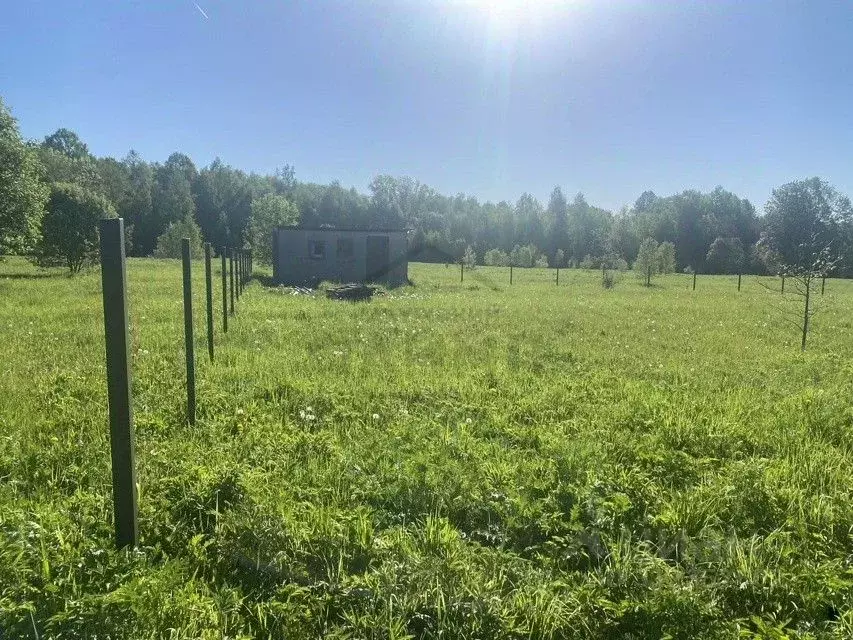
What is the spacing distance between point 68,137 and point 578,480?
270ft

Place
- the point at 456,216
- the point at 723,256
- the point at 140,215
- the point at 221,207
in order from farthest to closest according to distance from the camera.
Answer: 1. the point at 456,216
2. the point at 221,207
3. the point at 723,256
4. the point at 140,215

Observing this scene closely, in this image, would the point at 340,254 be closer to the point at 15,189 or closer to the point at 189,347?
the point at 15,189

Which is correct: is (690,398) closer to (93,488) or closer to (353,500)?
(353,500)

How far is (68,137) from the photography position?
66.9 metres

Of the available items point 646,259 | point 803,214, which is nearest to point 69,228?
point 646,259

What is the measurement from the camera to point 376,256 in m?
26.6

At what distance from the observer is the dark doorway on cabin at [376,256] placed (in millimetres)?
26516

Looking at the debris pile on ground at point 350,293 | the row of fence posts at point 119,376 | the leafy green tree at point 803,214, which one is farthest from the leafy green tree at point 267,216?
the leafy green tree at point 803,214

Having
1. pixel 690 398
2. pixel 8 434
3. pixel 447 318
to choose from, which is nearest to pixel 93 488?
pixel 8 434

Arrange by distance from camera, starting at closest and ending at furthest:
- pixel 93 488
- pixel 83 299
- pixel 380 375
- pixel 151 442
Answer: pixel 93 488 < pixel 151 442 < pixel 380 375 < pixel 83 299

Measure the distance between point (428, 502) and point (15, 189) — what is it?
23144 millimetres

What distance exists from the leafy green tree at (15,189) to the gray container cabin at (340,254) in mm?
9658

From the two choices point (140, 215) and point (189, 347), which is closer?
point (189, 347)

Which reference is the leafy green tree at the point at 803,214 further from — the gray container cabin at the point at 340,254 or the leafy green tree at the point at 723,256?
the gray container cabin at the point at 340,254
